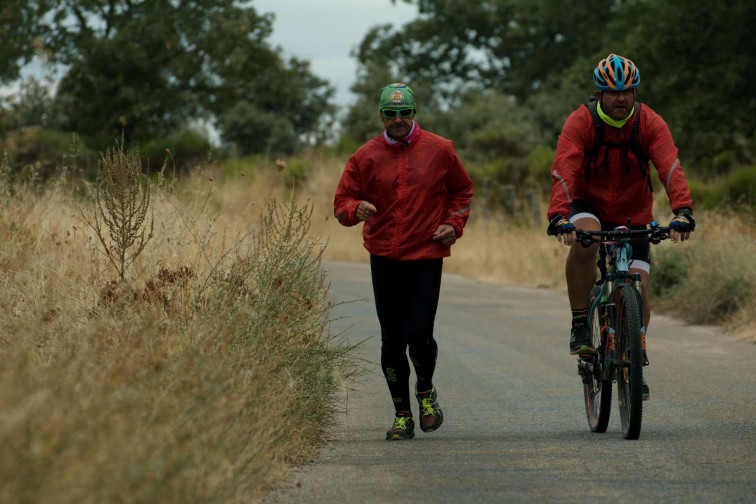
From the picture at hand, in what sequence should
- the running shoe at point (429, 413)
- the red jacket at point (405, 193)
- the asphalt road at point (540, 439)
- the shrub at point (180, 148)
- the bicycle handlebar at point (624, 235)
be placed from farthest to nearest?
the shrub at point (180, 148), the running shoe at point (429, 413), the red jacket at point (405, 193), the bicycle handlebar at point (624, 235), the asphalt road at point (540, 439)

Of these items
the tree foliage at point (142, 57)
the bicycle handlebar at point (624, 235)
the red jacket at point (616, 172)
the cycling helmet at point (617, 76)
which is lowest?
the bicycle handlebar at point (624, 235)

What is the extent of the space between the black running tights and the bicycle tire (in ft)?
3.19

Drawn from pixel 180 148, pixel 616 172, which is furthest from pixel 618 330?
pixel 180 148

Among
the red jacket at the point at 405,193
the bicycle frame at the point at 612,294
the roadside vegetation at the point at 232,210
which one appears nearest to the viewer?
the roadside vegetation at the point at 232,210

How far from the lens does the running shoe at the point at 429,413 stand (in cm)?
793

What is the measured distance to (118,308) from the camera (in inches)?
291

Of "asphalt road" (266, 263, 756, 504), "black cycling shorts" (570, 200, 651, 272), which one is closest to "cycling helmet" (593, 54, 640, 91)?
"black cycling shorts" (570, 200, 651, 272)

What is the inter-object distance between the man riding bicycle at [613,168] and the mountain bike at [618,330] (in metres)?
0.13

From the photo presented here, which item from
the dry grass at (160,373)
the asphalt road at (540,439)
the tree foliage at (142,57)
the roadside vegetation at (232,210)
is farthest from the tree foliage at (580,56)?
the dry grass at (160,373)

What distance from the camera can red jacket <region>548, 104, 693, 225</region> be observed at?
7.63m

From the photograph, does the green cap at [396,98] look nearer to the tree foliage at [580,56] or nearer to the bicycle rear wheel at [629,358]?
the bicycle rear wheel at [629,358]

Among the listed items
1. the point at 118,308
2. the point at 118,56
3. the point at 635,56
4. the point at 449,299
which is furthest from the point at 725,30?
Result: the point at 118,308

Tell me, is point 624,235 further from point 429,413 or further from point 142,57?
point 142,57

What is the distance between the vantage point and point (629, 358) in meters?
7.28
